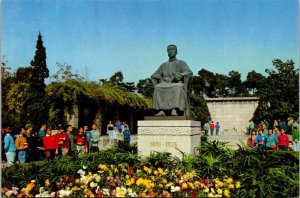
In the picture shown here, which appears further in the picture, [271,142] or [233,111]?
[233,111]

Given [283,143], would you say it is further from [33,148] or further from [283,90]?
[283,90]

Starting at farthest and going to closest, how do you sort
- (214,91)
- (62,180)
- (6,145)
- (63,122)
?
1. (214,91)
2. (63,122)
3. (6,145)
4. (62,180)

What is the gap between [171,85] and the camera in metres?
9.25

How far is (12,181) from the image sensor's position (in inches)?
275

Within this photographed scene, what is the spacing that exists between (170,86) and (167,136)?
1.35 metres

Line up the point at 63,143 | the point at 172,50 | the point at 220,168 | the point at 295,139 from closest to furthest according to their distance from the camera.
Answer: the point at 220,168
the point at 172,50
the point at 63,143
the point at 295,139

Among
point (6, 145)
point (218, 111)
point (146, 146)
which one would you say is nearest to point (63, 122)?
point (6, 145)

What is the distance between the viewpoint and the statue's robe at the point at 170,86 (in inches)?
358

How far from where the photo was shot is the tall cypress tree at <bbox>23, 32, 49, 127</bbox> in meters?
19.3

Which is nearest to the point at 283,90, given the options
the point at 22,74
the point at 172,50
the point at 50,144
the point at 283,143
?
the point at 283,143

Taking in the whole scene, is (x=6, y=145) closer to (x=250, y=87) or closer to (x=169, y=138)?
(x=169, y=138)

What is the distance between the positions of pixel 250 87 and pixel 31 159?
52.2 meters

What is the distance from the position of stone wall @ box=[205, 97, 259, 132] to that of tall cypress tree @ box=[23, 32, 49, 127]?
52.8ft

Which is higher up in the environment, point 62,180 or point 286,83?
point 286,83
